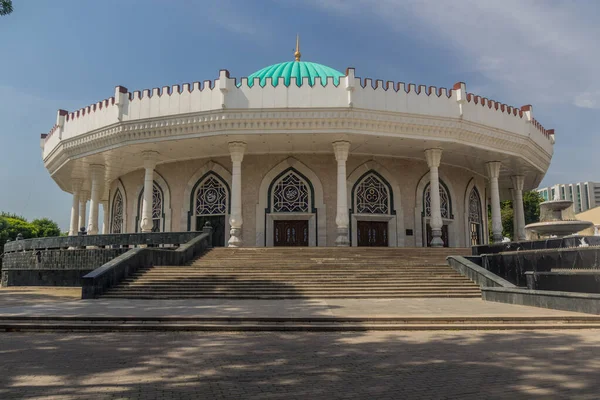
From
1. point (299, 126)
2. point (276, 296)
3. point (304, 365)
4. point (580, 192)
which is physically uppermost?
point (580, 192)

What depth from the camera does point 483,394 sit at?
142 inches

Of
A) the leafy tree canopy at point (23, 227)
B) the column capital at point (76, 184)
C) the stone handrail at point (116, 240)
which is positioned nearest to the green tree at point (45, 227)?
the leafy tree canopy at point (23, 227)

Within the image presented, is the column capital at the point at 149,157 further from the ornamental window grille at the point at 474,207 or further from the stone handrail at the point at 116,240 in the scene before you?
the ornamental window grille at the point at 474,207

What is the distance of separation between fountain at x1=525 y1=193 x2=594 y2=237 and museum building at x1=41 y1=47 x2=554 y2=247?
600 centimetres

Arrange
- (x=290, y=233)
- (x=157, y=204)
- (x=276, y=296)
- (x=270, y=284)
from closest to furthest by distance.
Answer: (x=276, y=296), (x=270, y=284), (x=290, y=233), (x=157, y=204)

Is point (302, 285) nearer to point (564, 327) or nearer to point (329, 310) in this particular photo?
point (329, 310)

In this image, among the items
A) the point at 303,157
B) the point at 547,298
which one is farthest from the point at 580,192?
the point at 547,298

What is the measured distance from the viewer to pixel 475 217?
23453 millimetres

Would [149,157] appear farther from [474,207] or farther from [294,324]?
[474,207]

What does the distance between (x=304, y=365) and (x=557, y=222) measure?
31.5 feet

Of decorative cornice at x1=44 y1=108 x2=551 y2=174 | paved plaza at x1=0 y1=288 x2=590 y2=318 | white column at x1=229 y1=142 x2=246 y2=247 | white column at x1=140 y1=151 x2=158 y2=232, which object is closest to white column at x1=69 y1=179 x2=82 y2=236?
decorative cornice at x1=44 y1=108 x2=551 y2=174

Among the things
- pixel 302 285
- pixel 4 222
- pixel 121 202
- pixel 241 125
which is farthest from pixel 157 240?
pixel 4 222

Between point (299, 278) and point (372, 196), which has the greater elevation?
point (372, 196)

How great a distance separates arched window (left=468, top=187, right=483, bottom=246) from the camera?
23047mm
